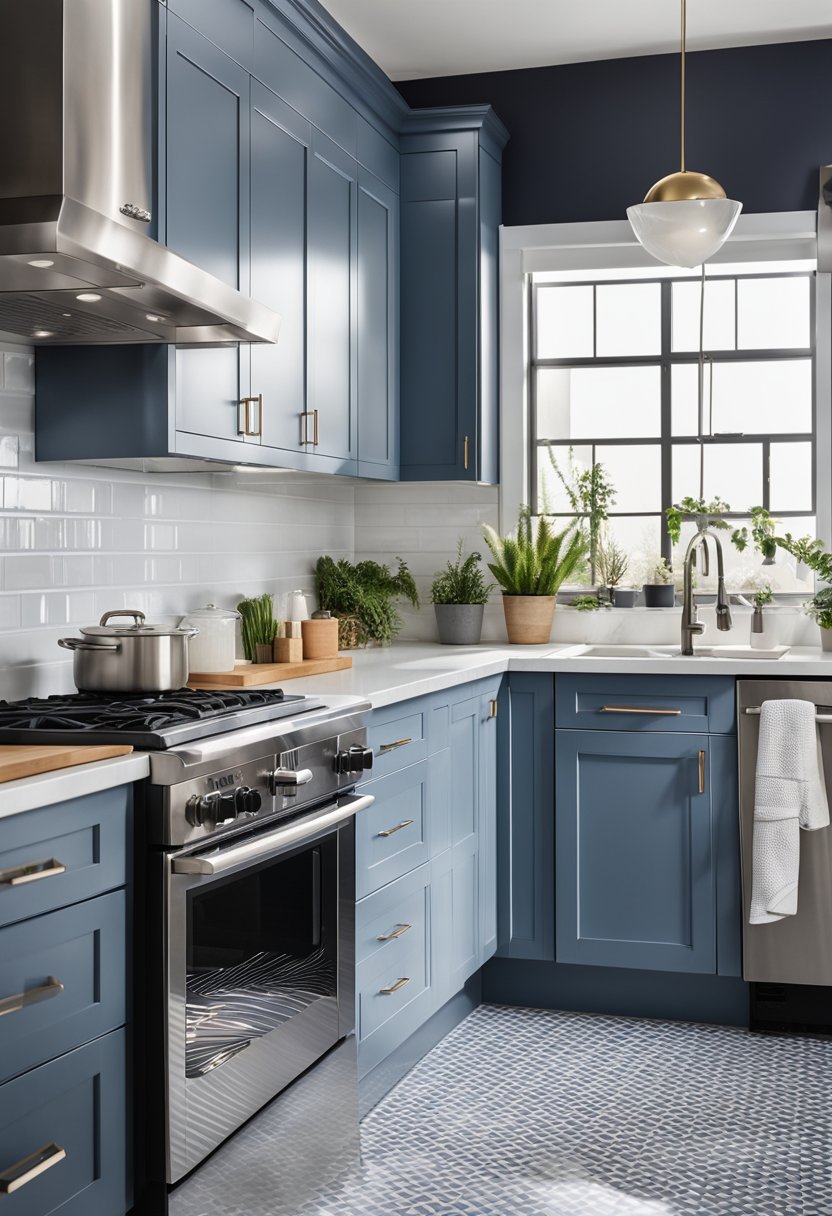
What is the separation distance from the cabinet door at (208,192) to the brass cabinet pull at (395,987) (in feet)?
4.19

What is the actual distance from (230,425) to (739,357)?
2.15 m

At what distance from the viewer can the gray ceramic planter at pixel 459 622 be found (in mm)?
4172

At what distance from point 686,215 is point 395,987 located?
1.88 metres

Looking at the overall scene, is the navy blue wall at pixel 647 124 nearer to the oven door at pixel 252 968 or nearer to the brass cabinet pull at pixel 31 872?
the oven door at pixel 252 968

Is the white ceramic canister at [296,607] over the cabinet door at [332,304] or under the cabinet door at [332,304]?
under

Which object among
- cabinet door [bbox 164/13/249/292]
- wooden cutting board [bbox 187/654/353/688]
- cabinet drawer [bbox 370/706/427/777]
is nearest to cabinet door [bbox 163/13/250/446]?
cabinet door [bbox 164/13/249/292]

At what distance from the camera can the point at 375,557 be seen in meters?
4.50

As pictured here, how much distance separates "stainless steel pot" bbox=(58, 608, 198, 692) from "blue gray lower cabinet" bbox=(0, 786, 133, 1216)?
52 centimetres

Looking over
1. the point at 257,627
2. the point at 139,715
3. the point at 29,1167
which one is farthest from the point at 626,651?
the point at 29,1167

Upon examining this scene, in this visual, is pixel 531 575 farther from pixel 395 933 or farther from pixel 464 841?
pixel 395 933

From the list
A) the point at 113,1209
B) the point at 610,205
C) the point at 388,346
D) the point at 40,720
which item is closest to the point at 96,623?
the point at 40,720

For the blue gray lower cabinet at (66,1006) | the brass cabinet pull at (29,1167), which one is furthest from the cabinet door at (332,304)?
the brass cabinet pull at (29,1167)

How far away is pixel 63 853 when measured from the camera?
1762mm

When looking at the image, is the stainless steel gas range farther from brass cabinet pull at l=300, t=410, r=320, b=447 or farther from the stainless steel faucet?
the stainless steel faucet
